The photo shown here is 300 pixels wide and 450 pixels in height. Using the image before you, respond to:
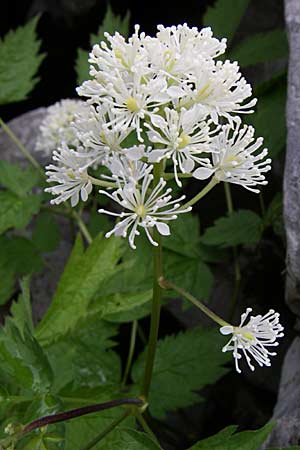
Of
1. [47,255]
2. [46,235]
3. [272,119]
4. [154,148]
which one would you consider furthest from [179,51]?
[47,255]

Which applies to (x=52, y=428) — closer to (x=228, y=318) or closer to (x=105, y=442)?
(x=105, y=442)

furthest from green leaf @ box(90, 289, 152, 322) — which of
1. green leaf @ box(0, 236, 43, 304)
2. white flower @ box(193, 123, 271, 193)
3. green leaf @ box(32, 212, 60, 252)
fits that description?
green leaf @ box(32, 212, 60, 252)

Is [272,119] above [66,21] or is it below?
below

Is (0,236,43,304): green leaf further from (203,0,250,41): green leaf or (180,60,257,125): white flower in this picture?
(180,60,257,125): white flower

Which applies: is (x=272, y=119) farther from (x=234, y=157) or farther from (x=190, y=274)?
(x=234, y=157)

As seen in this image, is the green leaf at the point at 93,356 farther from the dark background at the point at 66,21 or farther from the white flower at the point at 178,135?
the dark background at the point at 66,21

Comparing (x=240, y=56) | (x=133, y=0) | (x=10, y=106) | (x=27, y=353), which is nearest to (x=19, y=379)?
(x=27, y=353)
